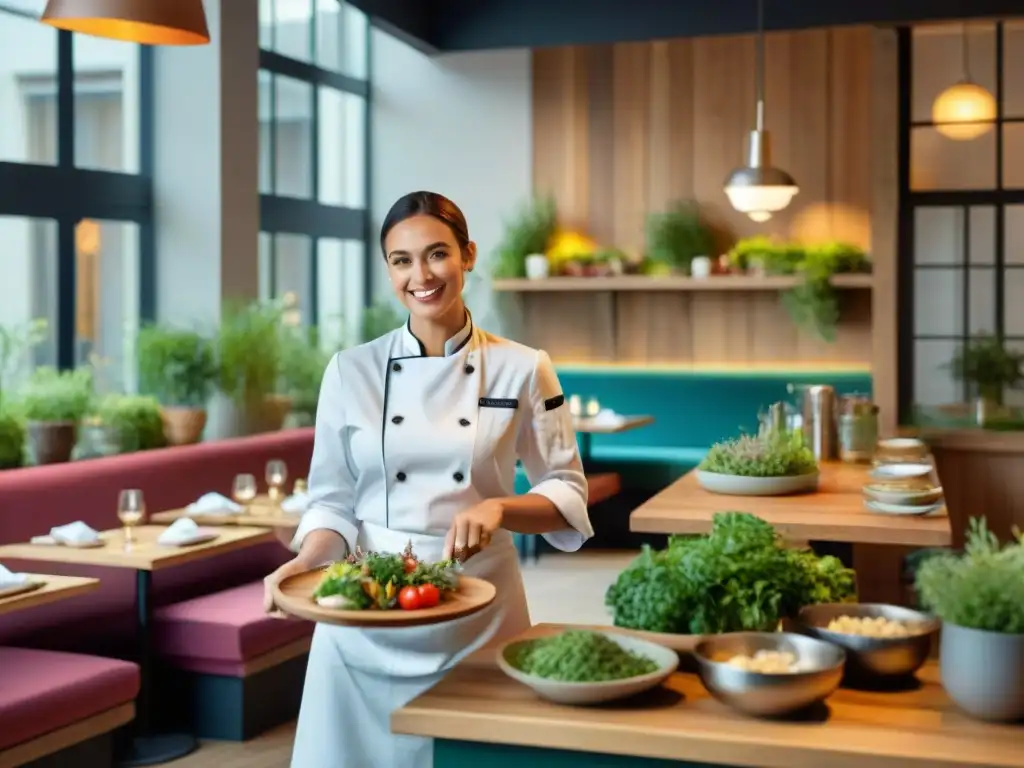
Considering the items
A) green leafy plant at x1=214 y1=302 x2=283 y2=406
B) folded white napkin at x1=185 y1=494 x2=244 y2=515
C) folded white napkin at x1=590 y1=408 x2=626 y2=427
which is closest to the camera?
folded white napkin at x1=185 y1=494 x2=244 y2=515

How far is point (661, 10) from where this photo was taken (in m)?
9.35

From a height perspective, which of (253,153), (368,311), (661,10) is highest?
(661,10)

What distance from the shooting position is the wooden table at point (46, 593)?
145 inches

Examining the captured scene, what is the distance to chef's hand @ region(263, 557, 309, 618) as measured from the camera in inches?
83.8

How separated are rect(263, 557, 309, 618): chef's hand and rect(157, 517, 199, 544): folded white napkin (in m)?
2.27

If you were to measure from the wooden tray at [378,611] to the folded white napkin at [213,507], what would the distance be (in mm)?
3001

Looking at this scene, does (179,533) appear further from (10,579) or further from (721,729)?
(721,729)

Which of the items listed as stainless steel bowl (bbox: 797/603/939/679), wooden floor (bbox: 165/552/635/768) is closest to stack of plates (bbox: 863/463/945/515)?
wooden floor (bbox: 165/552/635/768)

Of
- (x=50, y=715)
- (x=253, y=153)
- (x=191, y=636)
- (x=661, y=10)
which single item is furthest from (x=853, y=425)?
(x=661, y=10)

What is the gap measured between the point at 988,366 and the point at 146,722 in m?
5.73

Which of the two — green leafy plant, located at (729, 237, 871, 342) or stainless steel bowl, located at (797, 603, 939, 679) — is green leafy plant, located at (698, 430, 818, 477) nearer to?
stainless steel bowl, located at (797, 603, 939, 679)

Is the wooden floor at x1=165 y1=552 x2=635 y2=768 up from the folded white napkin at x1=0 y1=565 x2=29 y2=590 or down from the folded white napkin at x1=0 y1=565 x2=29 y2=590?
down

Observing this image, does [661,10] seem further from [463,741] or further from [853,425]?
[463,741]

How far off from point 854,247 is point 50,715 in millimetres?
7149
